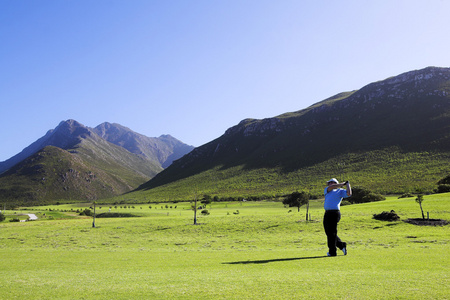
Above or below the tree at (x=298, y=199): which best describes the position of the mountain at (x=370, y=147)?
above

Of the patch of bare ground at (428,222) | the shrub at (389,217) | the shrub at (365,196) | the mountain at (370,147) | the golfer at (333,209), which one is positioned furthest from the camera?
the mountain at (370,147)

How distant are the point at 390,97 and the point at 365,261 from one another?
20275 cm

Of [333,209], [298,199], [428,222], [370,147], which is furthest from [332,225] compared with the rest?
[370,147]

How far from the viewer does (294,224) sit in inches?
1417

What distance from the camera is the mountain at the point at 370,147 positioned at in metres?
113

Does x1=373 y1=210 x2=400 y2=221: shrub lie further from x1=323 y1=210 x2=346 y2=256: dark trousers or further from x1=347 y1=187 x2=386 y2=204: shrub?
x1=347 y1=187 x2=386 y2=204: shrub

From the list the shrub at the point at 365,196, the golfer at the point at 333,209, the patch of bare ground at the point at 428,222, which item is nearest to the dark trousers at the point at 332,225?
the golfer at the point at 333,209

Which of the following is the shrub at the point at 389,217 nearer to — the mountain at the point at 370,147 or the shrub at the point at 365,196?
the shrub at the point at 365,196

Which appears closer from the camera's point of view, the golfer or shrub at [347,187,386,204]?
the golfer

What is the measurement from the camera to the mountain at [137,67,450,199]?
113 meters

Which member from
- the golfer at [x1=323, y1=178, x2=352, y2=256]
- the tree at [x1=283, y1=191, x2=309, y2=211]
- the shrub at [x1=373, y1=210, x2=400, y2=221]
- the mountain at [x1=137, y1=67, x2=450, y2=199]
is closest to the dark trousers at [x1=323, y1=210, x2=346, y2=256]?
the golfer at [x1=323, y1=178, x2=352, y2=256]

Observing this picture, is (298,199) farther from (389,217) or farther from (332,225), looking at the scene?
(332,225)

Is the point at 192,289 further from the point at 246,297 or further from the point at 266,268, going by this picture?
the point at 266,268

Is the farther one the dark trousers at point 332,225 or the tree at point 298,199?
the tree at point 298,199
